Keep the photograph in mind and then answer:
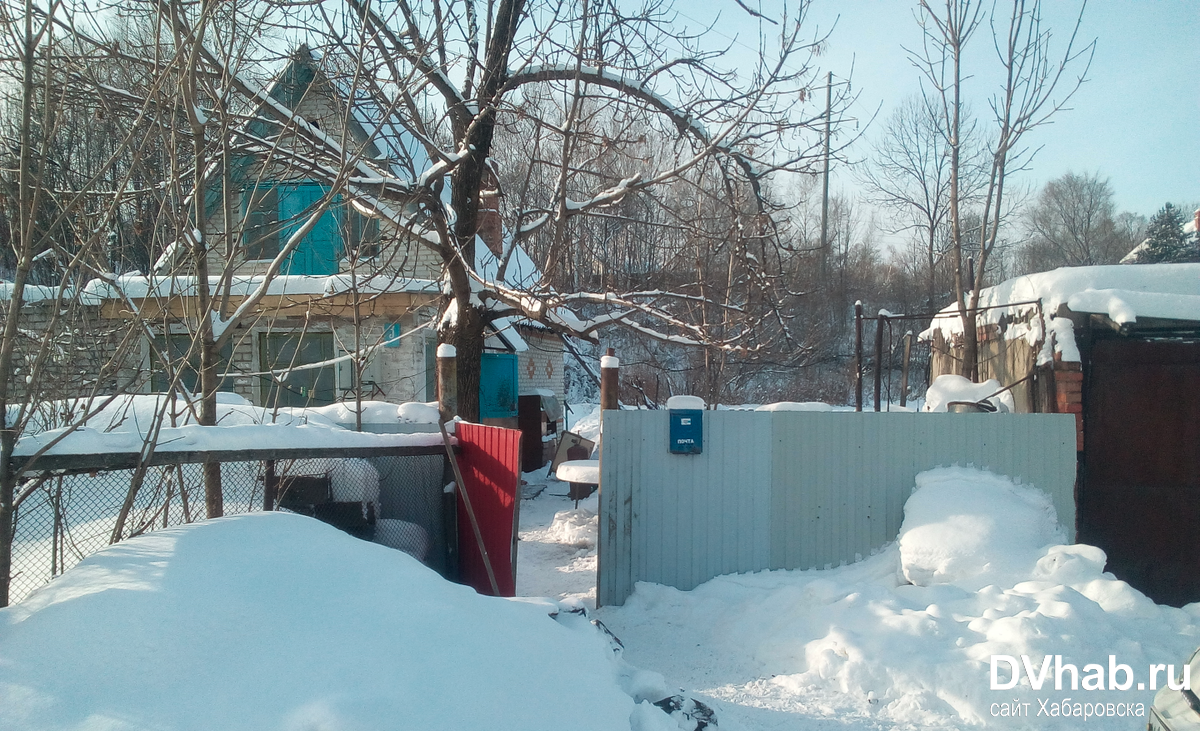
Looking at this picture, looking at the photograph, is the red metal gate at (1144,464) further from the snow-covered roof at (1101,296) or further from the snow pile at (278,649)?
the snow pile at (278,649)

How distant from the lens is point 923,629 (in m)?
4.31

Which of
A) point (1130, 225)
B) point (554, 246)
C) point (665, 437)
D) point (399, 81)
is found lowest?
point (665, 437)

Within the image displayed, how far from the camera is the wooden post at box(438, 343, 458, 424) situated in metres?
5.84

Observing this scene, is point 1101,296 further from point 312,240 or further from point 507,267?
point 312,240

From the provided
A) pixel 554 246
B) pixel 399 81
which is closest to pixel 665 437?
pixel 554 246

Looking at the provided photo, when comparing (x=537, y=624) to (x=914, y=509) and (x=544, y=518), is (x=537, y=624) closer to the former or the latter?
(x=914, y=509)

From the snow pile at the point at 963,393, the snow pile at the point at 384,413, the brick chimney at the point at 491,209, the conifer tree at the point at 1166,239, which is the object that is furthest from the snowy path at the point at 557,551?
the conifer tree at the point at 1166,239

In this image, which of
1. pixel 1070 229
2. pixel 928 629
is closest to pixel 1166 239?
pixel 1070 229

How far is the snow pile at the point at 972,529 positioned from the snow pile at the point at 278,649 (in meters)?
3.09

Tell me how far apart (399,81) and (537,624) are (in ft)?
15.1

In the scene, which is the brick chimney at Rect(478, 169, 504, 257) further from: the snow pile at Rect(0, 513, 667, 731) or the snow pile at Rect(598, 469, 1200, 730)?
the snow pile at Rect(0, 513, 667, 731)

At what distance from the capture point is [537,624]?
296 centimetres

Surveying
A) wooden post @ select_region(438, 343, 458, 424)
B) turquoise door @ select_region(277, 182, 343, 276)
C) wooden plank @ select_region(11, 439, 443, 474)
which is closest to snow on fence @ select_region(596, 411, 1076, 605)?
wooden post @ select_region(438, 343, 458, 424)

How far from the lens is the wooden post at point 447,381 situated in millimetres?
5840
